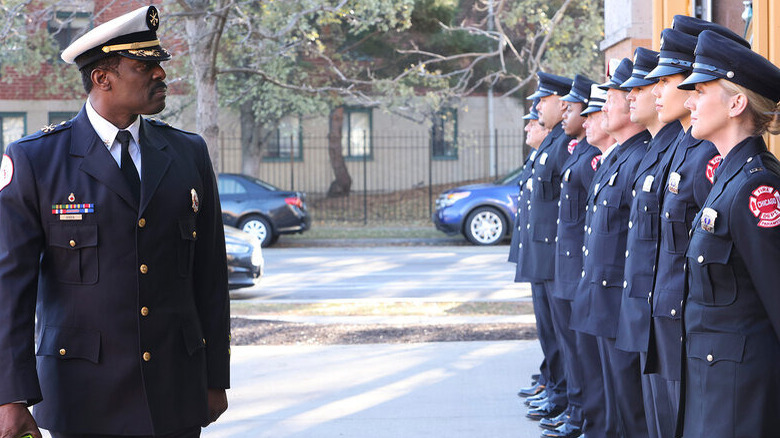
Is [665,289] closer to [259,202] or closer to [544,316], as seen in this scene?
[544,316]

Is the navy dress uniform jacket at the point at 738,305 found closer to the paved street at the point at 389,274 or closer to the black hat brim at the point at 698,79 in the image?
the black hat brim at the point at 698,79

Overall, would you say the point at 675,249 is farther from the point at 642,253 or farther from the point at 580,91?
the point at 580,91

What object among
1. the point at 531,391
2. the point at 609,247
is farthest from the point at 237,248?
the point at 609,247

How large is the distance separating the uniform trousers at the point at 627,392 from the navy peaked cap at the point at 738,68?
6.25 ft

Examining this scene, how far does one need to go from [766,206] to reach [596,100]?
2.78 m

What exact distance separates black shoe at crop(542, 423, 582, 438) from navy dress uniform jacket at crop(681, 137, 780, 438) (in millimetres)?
2873

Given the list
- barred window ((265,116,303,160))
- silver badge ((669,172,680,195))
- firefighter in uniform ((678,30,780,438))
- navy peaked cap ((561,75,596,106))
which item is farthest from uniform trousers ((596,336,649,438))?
barred window ((265,116,303,160))

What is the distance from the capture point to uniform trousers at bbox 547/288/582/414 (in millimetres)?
6398

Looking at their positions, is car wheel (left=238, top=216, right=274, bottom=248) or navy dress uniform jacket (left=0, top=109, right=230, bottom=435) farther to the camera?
car wheel (left=238, top=216, right=274, bottom=248)

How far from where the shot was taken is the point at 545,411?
6984 millimetres

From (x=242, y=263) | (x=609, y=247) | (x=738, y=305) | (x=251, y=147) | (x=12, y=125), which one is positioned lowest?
(x=242, y=263)

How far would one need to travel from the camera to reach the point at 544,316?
736 centimetres

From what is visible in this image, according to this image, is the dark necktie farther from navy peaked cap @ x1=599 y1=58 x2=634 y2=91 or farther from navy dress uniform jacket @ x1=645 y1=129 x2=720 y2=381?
navy peaked cap @ x1=599 y1=58 x2=634 y2=91

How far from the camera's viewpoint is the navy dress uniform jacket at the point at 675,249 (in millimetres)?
4215
